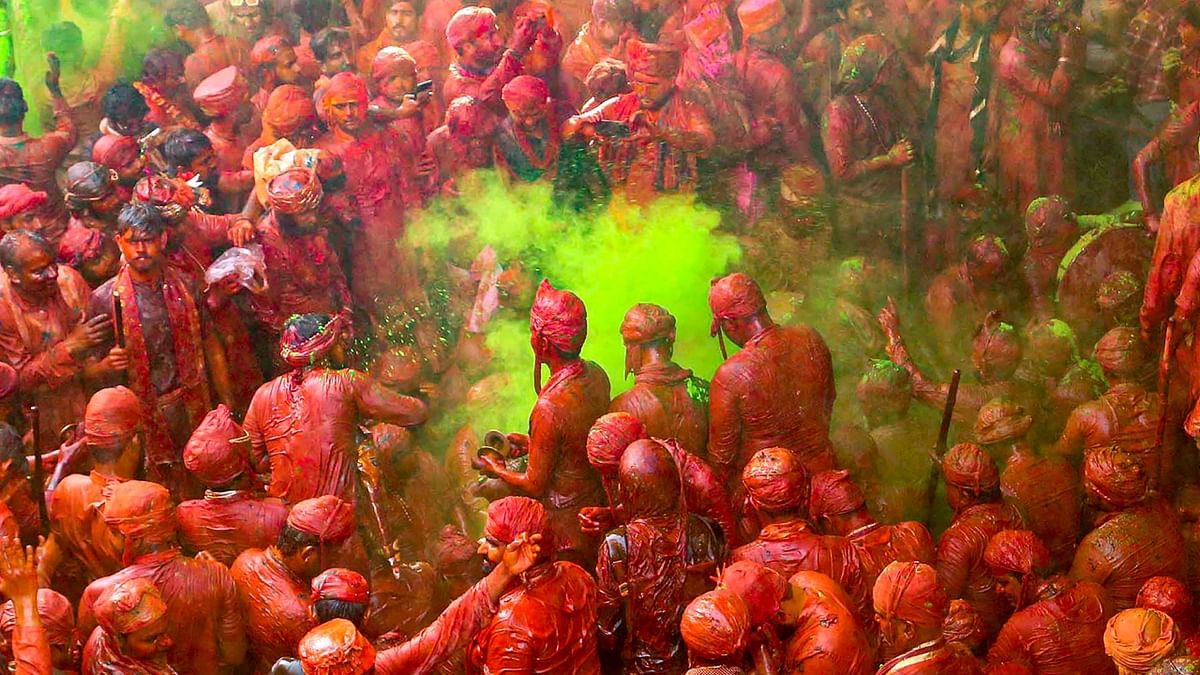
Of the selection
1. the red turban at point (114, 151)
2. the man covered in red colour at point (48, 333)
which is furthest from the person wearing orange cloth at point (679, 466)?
the red turban at point (114, 151)

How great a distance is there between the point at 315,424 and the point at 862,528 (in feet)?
11.0

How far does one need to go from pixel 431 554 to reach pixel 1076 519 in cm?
397

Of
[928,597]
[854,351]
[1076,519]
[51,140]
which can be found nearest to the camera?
[928,597]

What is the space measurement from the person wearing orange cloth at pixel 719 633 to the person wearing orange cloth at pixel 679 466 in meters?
1.74

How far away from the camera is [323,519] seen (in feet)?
32.7

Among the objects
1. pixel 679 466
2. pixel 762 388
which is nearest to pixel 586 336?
pixel 762 388

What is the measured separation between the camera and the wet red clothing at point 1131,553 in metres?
10.1

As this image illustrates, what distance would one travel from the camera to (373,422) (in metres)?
11.4

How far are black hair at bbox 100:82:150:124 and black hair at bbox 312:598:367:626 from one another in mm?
4577

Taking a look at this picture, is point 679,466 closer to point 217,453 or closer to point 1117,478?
point 1117,478

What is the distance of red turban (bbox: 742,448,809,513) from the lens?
9.85 metres

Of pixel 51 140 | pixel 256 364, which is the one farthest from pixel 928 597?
pixel 51 140

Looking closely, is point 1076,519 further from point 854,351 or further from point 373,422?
point 373,422

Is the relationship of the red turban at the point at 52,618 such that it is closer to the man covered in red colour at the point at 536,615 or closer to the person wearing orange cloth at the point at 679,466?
the man covered in red colour at the point at 536,615
